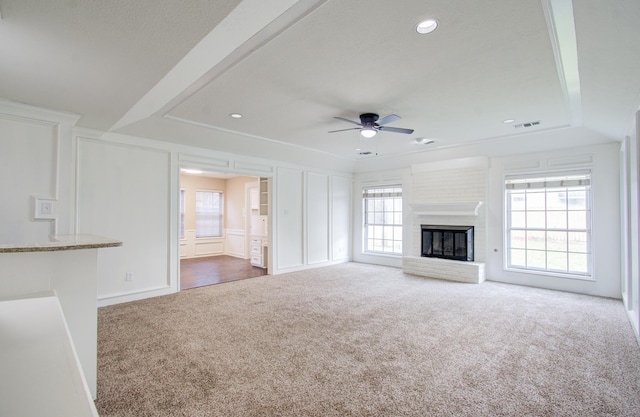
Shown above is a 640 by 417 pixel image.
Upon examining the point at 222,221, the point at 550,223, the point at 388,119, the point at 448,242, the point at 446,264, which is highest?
the point at 388,119

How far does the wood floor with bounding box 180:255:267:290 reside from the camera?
5.90 meters

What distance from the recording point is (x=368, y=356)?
111 inches

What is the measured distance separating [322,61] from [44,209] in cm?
341

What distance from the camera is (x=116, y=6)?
1.64m

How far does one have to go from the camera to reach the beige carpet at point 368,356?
2.14 meters

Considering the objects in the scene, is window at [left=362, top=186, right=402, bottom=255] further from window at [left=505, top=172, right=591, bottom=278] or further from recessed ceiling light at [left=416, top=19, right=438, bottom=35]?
recessed ceiling light at [left=416, top=19, right=438, bottom=35]

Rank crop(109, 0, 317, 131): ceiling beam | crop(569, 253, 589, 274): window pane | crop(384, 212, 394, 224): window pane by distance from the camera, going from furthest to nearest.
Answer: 1. crop(384, 212, 394, 224): window pane
2. crop(569, 253, 589, 274): window pane
3. crop(109, 0, 317, 131): ceiling beam

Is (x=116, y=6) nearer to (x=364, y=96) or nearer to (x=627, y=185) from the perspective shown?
(x=364, y=96)

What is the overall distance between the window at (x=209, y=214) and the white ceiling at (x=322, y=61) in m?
5.20

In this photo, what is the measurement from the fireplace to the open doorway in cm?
371

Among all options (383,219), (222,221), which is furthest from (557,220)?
(222,221)

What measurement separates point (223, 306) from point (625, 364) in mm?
4283

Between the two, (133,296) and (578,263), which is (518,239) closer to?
(578,263)

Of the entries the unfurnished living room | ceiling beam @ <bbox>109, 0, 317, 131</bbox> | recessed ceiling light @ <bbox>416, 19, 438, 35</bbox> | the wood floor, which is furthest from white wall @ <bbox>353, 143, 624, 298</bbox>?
ceiling beam @ <bbox>109, 0, 317, 131</bbox>
